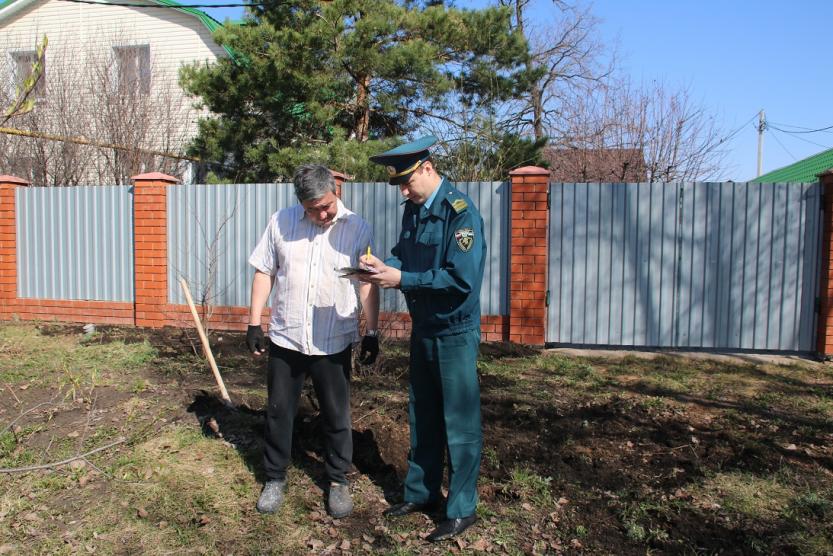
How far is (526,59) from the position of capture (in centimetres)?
1177

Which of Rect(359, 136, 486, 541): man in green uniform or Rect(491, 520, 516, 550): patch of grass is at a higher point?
Rect(359, 136, 486, 541): man in green uniform

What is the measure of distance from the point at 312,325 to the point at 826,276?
19.2 ft

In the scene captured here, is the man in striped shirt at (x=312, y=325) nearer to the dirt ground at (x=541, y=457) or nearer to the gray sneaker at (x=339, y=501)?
the gray sneaker at (x=339, y=501)

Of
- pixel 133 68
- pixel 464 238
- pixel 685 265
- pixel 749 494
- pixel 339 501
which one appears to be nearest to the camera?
pixel 464 238

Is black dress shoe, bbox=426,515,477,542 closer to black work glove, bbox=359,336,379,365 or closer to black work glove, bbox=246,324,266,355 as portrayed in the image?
black work glove, bbox=359,336,379,365

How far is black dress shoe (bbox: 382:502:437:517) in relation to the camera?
314cm

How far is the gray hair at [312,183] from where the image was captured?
117 inches

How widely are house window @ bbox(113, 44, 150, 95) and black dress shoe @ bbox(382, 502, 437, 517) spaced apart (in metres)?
13.3

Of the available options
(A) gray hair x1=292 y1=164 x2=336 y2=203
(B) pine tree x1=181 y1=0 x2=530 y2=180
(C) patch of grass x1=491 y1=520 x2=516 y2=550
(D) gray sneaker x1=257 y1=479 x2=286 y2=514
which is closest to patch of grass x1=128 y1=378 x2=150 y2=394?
(D) gray sneaker x1=257 y1=479 x2=286 y2=514

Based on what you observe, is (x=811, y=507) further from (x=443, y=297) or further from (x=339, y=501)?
(x=339, y=501)

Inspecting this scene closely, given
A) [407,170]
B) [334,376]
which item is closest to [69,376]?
[334,376]

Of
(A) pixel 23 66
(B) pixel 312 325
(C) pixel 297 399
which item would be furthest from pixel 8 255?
(A) pixel 23 66

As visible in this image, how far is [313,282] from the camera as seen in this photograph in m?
3.15

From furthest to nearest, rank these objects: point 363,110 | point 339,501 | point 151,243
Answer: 1. point 363,110
2. point 151,243
3. point 339,501
